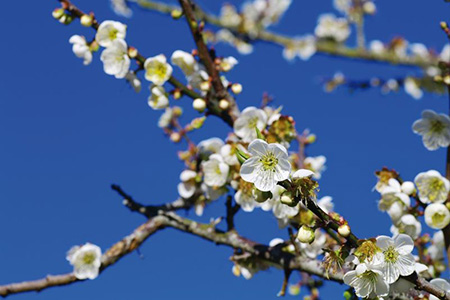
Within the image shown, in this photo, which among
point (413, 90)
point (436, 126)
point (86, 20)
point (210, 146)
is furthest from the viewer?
point (413, 90)

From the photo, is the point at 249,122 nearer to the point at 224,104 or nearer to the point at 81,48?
the point at 224,104

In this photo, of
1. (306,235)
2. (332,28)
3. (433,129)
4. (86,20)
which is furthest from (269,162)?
(332,28)

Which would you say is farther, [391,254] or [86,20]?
[86,20]

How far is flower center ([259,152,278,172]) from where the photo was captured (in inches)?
72.8

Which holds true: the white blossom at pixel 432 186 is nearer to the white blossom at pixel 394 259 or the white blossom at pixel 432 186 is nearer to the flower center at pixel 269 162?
the white blossom at pixel 394 259

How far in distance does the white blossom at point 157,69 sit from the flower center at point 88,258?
88cm

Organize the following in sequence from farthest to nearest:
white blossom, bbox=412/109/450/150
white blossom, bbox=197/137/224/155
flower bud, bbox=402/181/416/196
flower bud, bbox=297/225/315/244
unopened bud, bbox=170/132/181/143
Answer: unopened bud, bbox=170/132/181/143
white blossom, bbox=197/137/224/155
white blossom, bbox=412/109/450/150
flower bud, bbox=402/181/416/196
flower bud, bbox=297/225/315/244

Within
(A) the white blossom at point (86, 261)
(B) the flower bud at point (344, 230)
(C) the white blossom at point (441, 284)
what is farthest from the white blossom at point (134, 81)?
(C) the white blossom at point (441, 284)

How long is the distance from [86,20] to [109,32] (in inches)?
5.0

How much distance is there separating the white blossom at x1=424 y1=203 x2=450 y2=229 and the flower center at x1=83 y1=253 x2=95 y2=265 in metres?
1.54

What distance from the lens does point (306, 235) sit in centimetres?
191

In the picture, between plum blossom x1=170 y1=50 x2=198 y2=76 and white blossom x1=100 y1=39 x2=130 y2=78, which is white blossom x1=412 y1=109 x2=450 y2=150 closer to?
plum blossom x1=170 y1=50 x2=198 y2=76

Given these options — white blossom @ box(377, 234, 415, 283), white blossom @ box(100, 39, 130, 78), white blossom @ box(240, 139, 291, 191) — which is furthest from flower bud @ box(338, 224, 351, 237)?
white blossom @ box(100, 39, 130, 78)

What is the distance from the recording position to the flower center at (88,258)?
3.00 meters
